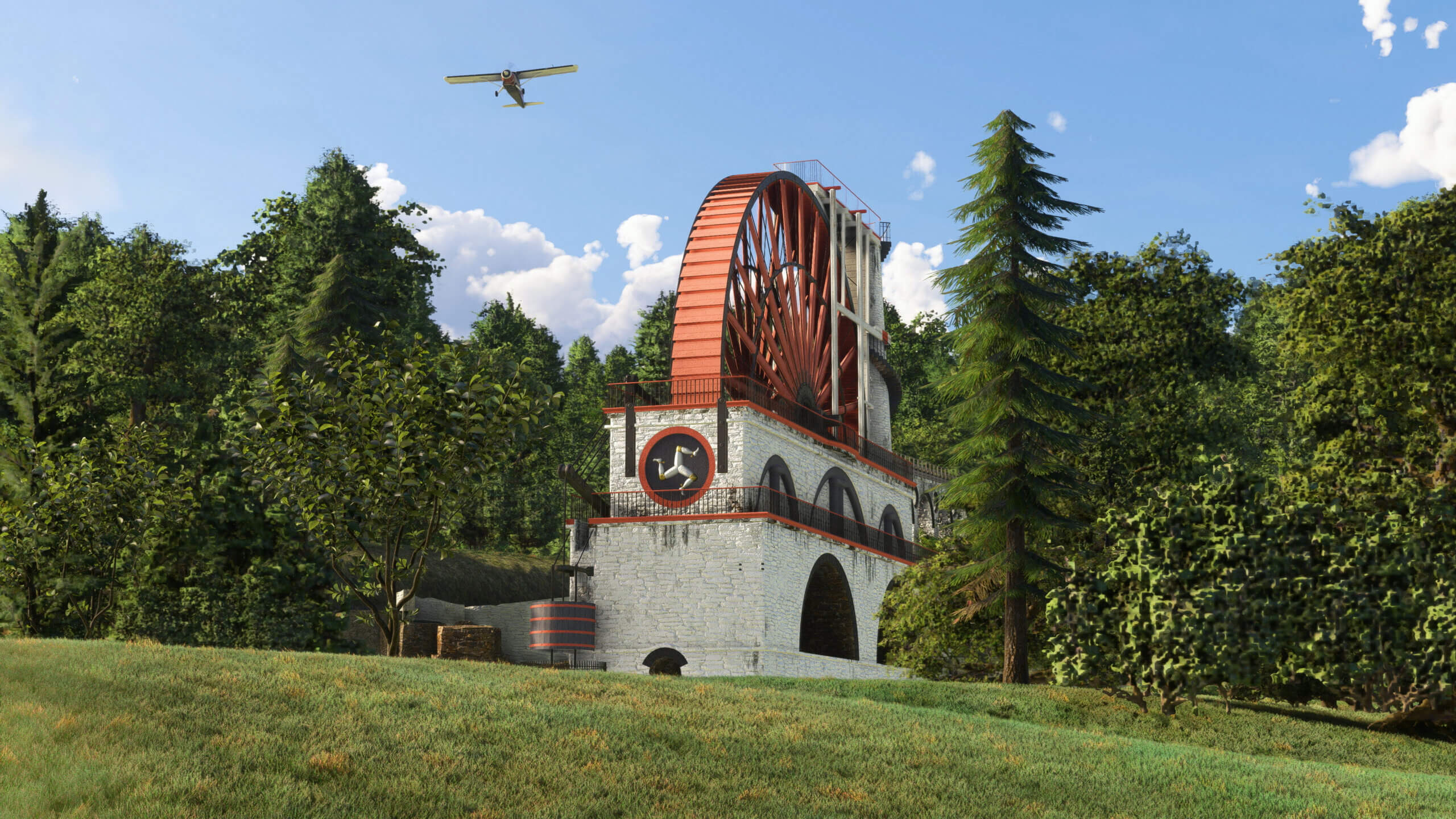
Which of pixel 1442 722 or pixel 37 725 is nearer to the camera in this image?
pixel 37 725

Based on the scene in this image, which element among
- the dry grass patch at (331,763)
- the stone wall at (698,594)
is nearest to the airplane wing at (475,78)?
the stone wall at (698,594)

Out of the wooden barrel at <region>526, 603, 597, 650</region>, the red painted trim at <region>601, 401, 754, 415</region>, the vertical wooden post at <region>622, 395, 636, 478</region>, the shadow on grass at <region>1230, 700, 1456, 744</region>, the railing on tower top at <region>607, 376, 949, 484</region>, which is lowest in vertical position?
the shadow on grass at <region>1230, 700, 1456, 744</region>

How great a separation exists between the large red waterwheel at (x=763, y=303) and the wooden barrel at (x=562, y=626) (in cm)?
657

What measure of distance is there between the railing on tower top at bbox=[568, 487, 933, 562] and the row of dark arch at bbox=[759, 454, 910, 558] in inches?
1.4

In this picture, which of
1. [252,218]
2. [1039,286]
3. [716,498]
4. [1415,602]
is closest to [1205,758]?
[1415,602]

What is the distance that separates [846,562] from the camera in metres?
36.9

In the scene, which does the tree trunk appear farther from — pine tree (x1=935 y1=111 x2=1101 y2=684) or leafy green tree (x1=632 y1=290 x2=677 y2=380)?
leafy green tree (x1=632 y1=290 x2=677 y2=380)

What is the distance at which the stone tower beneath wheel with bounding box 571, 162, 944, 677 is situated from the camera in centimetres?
3125

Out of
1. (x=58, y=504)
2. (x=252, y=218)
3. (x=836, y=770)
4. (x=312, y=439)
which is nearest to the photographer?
(x=836, y=770)

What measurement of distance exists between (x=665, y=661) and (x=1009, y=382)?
38.2 feet

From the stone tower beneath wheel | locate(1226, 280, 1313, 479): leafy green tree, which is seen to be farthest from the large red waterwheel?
locate(1226, 280, 1313, 479): leafy green tree

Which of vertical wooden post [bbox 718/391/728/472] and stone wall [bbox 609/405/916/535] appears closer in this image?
vertical wooden post [bbox 718/391/728/472]

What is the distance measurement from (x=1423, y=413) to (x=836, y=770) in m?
20.2

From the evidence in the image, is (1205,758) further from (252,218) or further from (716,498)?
(252,218)
